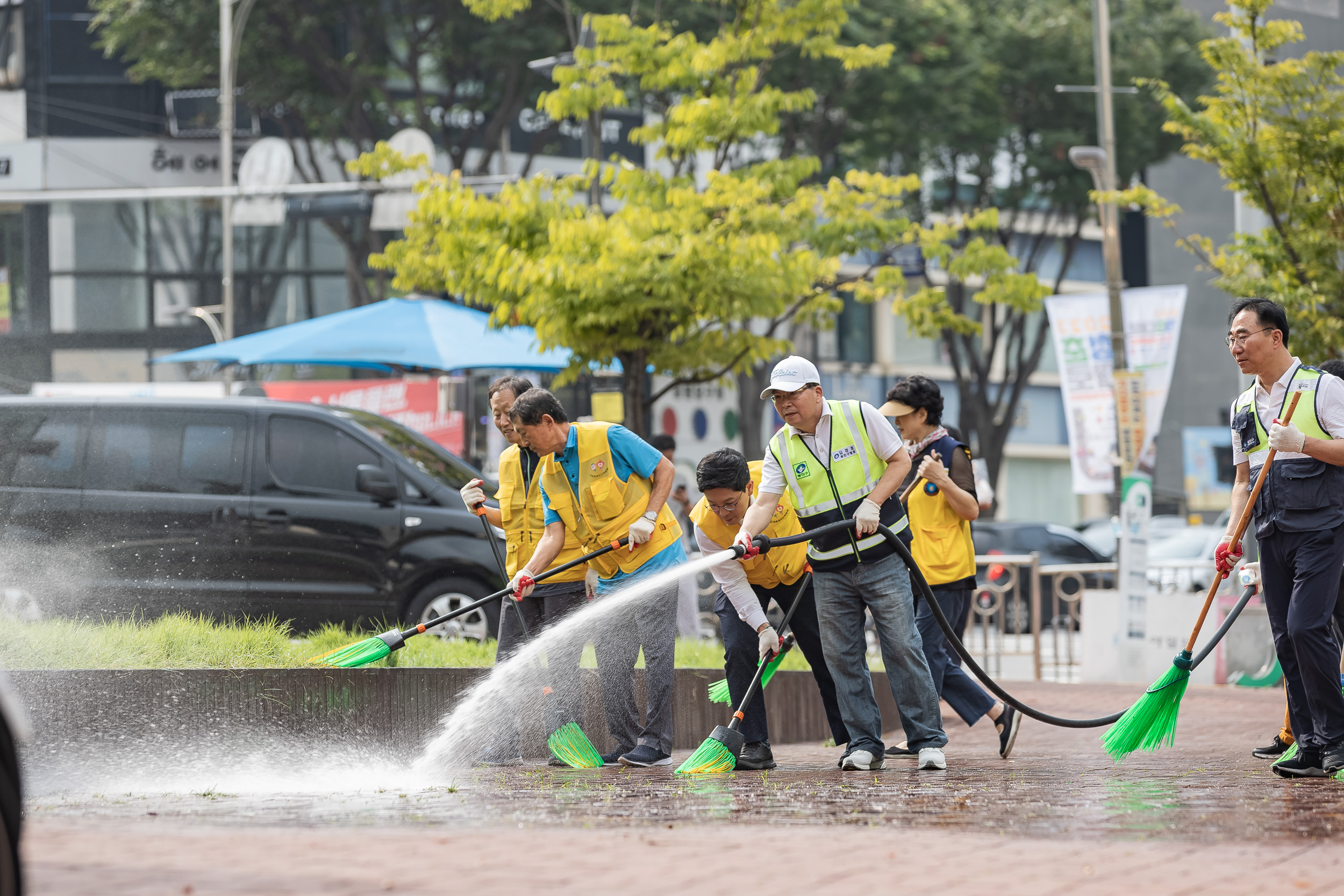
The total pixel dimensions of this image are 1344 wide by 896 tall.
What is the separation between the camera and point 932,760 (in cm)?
720

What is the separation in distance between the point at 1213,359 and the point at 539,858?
4245cm

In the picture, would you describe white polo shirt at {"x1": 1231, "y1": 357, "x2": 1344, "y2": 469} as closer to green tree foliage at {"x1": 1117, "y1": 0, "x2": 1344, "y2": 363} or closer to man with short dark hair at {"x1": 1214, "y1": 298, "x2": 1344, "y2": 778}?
man with short dark hair at {"x1": 1214, "y1": 298, "x2": 1344, "y2": 778}

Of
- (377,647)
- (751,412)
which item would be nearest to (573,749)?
(377,647)

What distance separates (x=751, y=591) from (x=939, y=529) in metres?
1.21

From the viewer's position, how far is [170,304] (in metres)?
31.6

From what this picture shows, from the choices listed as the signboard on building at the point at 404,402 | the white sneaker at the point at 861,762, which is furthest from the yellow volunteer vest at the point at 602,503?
the signboard on building at the point at 404,402

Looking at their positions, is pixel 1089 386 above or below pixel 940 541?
above

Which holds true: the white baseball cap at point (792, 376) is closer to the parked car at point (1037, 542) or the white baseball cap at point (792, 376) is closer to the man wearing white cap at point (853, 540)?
the man wearing white cap at point (853, 540)

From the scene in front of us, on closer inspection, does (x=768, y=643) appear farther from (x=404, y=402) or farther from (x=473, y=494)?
(x=404, y=402)

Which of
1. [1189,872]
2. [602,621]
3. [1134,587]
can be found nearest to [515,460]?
[602,621]

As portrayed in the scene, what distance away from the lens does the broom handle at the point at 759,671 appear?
748cm

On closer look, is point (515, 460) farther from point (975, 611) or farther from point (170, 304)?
point (170, 304)

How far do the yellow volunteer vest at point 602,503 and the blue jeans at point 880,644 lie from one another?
2.95ft

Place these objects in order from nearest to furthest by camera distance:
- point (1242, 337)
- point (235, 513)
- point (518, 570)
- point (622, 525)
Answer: point (1242, 337)
point (622, 525)
point (518, 570)
point (235, 513)
